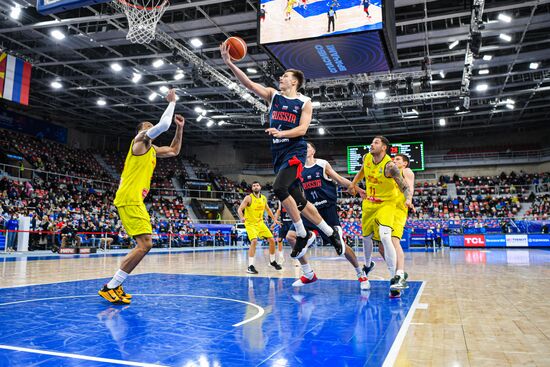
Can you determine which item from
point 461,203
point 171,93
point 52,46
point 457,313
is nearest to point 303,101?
point 171,93

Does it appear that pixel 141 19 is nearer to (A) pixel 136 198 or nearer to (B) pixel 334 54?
(B) pixel 334 54

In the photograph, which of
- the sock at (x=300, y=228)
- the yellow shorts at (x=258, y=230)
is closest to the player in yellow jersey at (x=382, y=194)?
the sock at (x=300, y=228)

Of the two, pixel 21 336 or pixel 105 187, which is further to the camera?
pixel 105 187

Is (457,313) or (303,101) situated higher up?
(303,101)

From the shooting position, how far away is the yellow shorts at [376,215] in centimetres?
555

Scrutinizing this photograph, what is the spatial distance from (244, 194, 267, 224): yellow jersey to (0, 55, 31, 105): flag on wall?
11.7 m

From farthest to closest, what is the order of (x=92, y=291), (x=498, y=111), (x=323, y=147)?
(x=323, y=147) → (x=498, y=111) → (x=92, y=291)

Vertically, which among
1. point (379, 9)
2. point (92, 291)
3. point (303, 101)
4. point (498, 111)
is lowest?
point (92, 291)

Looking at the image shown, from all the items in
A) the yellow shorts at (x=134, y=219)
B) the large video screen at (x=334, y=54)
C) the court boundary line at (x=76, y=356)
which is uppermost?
the large video screen at (x=334, y=54)

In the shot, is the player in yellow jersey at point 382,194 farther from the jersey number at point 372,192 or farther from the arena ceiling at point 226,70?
the arena ceiling at point 226,70

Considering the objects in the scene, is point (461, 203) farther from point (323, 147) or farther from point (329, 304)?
point (329, 304)

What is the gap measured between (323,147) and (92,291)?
37.4 meters

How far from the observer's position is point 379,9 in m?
9.20

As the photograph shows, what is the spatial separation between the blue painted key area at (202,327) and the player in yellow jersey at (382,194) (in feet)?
2.43
